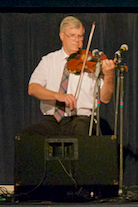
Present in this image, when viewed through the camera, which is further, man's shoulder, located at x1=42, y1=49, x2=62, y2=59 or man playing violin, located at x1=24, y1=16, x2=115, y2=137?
man's shoulder, located at x1=42, y1=49, x2=62, y2=59

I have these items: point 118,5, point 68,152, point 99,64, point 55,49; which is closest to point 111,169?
point 68,152

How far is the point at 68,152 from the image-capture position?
2160 millimetres

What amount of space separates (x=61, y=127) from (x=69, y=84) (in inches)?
21.6

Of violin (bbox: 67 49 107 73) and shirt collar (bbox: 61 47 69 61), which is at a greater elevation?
shirt collar (bbox: 61 47 69 61)

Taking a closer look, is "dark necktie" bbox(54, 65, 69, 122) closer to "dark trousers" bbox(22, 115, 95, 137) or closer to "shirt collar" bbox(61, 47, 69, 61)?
"dark trousers" bbox(22, 115, 95, 137)

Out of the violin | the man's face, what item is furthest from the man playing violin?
the violin

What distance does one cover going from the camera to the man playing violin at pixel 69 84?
2.73m

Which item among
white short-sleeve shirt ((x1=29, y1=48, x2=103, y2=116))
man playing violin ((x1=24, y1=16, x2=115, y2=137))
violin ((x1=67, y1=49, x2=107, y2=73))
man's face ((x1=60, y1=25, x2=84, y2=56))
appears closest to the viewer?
violin ((x1=67, y1=49, x2=107, y2=73))

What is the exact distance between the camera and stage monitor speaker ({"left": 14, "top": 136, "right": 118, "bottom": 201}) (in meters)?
2.06

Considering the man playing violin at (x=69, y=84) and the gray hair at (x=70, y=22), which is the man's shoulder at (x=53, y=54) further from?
the gray hair at (x=70, y=22)

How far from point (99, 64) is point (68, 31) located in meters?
0.95

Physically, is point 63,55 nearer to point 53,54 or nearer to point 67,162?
point 53,54

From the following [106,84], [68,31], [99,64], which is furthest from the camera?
[68,31]

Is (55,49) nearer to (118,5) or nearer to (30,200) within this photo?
(118,5)
